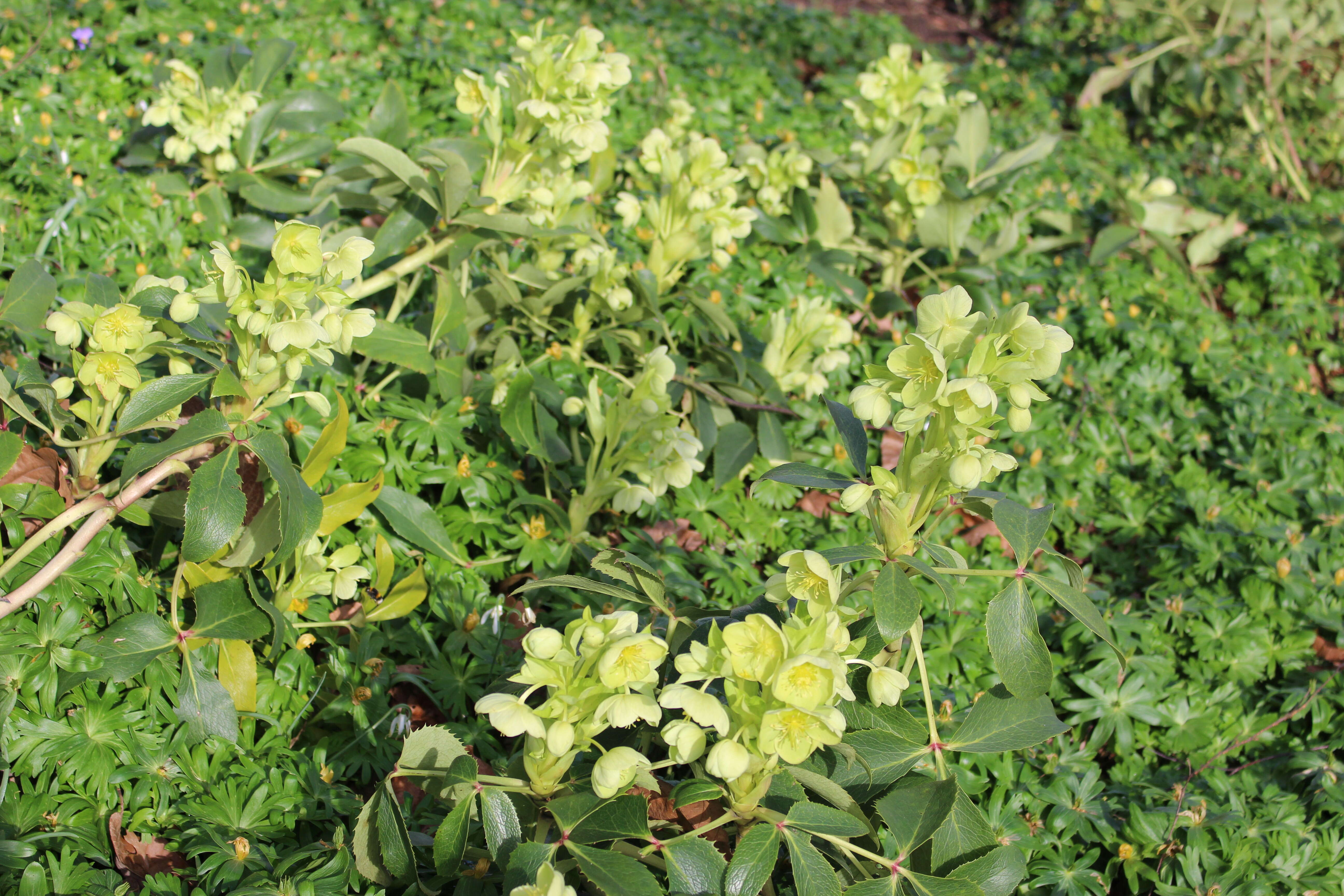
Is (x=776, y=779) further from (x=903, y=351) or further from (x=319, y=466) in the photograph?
(x=319, y=466)

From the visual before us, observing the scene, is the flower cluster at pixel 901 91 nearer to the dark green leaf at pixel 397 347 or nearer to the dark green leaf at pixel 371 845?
the dark green leaf at pixel 397 347

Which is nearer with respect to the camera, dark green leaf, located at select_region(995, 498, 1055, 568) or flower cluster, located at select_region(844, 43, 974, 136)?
dark green leaf, located at select_region(995, 498, 1055, 568)

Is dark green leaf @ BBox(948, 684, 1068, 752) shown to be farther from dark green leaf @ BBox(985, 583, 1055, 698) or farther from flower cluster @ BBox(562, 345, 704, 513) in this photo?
flower cluster @ BBox(562, 345, 704, 513)

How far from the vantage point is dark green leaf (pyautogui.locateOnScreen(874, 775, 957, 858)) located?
122cm

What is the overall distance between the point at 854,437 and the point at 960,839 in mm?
595

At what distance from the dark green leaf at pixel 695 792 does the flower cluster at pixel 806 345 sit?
120 cm

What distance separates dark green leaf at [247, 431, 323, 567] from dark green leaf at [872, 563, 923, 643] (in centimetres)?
82

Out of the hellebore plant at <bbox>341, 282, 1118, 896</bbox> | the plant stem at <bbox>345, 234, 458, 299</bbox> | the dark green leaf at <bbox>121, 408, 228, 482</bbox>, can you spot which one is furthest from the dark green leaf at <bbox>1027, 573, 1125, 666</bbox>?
the plant stem at <bbox>345, 234, 458, 299</bbox>

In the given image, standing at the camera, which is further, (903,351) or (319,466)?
(319,466)

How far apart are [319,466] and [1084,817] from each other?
155 cm

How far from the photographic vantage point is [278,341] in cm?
135

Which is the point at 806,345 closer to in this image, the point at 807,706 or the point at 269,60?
the point at 807,706

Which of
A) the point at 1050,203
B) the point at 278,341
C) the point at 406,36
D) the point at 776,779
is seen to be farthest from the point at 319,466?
the point at 1050,203

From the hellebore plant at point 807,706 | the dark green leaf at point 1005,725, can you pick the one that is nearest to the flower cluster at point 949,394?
the hellebore plant at point 807,706
